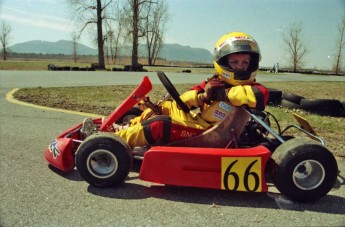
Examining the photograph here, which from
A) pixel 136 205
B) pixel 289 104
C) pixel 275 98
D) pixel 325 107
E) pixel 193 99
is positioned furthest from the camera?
pixel 275 98

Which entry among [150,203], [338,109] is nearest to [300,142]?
[150,203]

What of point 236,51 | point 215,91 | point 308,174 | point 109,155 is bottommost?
point 308,174

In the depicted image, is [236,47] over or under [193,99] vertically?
over

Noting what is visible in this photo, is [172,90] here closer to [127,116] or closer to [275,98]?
[127,116]

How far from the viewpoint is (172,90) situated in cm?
353

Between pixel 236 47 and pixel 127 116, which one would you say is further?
pixel 127 116

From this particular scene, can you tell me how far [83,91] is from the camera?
32.3 feet

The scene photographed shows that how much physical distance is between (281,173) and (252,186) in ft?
0.86

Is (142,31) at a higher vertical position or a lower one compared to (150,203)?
higher

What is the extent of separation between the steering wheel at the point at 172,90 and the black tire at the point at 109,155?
0.66 m

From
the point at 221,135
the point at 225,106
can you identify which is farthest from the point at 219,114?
the point at 221,135

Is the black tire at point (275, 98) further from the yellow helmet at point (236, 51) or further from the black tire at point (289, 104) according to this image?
the yellow helmet at point (236, 51)

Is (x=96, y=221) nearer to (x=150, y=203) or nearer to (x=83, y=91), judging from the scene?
(x=150, y=203)

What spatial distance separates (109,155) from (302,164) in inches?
64.9
